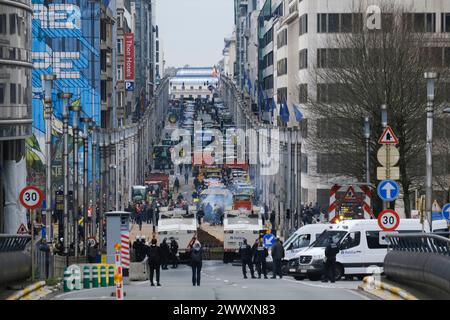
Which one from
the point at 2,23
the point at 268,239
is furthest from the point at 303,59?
the point at 268,239

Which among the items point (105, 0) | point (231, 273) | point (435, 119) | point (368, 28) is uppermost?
point (105, 0)

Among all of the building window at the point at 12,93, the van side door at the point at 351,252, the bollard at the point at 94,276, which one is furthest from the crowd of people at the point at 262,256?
the building window at the point at 12,93

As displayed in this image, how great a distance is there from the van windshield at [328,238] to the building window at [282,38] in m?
89.0

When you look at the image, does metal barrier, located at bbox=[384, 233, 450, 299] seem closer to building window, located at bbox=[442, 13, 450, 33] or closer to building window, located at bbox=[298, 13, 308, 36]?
building window, located at bbox=[442, 13, 450, 33]

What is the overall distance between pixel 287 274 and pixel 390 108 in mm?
20258

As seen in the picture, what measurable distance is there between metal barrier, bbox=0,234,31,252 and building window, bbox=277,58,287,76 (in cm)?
10351

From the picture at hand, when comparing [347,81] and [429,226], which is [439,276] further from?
[347,81]

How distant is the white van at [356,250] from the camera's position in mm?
47625

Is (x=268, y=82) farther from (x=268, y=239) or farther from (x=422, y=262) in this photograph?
(x=422, y=262)

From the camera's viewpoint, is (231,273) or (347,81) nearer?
(231,273)

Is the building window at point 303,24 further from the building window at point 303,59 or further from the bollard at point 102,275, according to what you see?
the bollard at point 102,275
